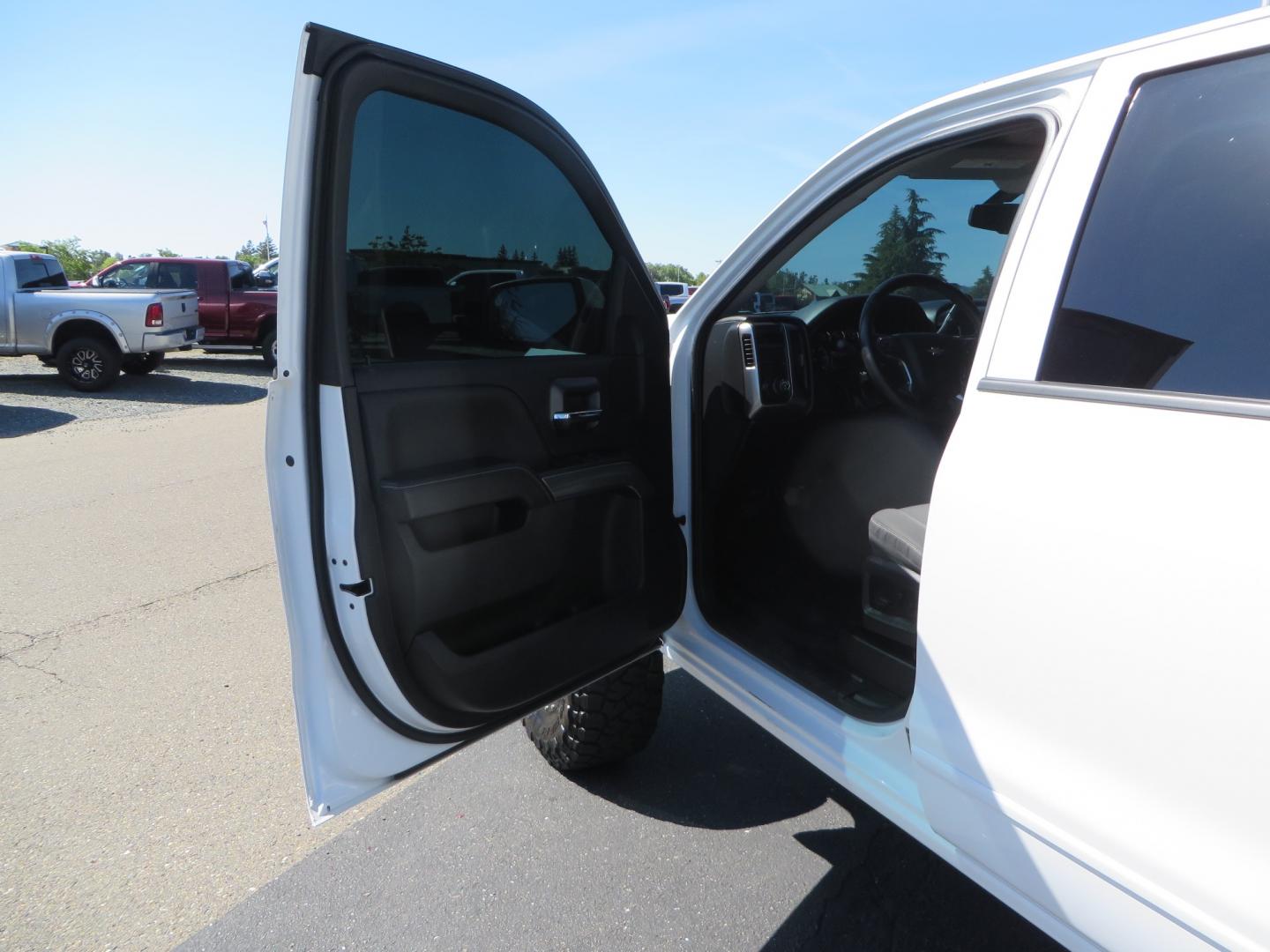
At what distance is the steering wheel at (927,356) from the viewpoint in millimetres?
2373

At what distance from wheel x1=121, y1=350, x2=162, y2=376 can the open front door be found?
1133 centimetres

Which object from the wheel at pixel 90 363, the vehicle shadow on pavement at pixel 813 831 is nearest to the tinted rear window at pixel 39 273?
the wheel at pixel 90 363

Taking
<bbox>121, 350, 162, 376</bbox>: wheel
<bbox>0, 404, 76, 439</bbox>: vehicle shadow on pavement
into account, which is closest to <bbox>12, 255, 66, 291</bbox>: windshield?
<bbox>121, 350, 162, 376</bbox>: wheel

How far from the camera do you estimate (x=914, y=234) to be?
247cm

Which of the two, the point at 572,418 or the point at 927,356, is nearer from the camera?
the point at 572,418

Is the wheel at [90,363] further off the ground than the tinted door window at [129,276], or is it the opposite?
the tinted door window at [129,276]

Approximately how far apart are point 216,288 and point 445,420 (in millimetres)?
13195

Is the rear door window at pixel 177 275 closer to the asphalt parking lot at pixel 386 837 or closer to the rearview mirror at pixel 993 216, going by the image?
the asphalt parking lot at pixel 386 837

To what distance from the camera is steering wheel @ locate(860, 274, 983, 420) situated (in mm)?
2373

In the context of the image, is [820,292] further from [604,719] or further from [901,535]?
[604,719]

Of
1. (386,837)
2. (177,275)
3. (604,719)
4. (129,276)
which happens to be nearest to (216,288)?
(177,275)

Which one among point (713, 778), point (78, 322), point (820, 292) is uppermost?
point (820, 292)

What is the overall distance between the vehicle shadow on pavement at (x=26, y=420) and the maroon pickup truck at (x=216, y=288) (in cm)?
360

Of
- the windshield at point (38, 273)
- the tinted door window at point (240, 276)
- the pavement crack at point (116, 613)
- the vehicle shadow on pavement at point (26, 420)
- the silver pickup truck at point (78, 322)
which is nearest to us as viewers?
the pavement crack at point (116, 613)
